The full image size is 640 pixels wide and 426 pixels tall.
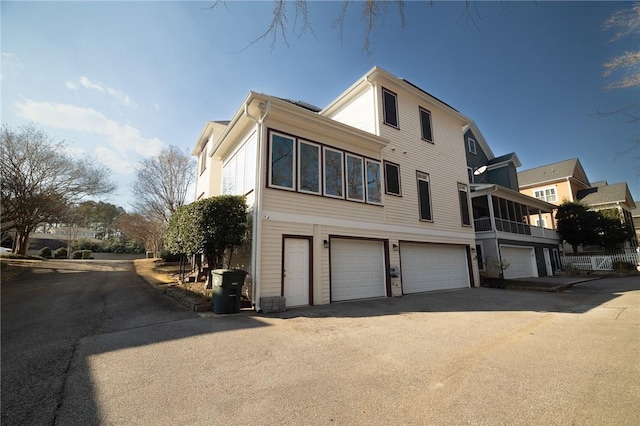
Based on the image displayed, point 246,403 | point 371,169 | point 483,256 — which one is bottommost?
point 246,403

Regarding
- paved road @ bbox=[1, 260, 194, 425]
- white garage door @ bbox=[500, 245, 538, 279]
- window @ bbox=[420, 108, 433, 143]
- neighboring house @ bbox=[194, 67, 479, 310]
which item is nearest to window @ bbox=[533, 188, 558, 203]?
white garage door @ bbox=[500, 245, 538, 279]

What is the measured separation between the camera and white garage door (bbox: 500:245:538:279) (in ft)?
51.3

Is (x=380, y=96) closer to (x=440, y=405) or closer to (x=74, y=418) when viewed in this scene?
(x=440, y=405)

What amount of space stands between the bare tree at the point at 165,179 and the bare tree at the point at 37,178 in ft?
9.52

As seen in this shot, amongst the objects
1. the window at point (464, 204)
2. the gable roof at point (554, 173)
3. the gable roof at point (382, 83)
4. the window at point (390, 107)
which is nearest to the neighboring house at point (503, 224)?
the window at point (464, 204)

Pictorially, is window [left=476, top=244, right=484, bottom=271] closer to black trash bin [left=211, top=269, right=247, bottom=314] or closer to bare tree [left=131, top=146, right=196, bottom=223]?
black trash bin [left=211, top=269, right=247, bottom=314]

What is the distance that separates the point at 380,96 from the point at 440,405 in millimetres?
11038

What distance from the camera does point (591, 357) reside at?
154 inches

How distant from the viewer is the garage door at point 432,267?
35.6 ft

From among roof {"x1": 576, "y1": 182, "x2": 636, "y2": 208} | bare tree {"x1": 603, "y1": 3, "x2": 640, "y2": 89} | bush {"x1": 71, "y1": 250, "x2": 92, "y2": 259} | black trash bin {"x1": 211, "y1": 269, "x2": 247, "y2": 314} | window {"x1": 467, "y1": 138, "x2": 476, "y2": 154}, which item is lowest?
black trash bin {"x1": 211, "y1": 269, "x2": 247, "y2": 314}

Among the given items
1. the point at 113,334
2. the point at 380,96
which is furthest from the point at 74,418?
the point at 380,96

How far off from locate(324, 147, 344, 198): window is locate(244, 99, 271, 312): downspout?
2.31 m

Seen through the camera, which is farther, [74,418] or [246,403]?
[246,403]

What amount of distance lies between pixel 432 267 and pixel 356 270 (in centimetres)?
437
